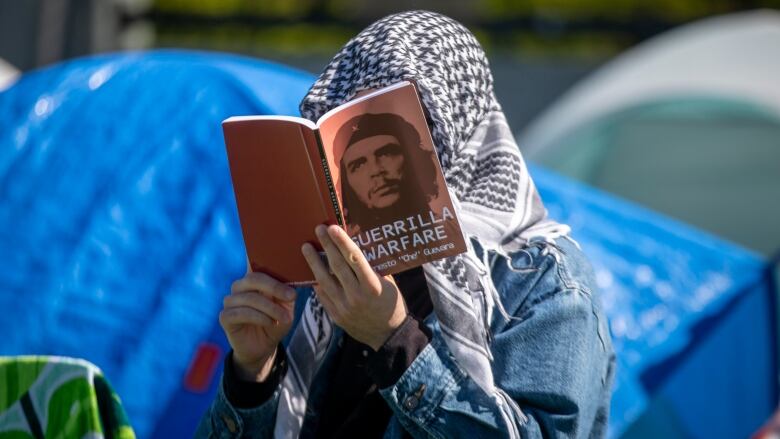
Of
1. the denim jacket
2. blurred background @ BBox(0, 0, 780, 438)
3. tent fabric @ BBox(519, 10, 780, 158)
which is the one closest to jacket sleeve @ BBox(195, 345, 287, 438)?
the denim jacket

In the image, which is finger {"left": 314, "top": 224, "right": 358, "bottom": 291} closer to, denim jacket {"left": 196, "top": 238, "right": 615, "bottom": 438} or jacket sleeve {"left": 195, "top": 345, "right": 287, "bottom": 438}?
denim jacket {"left": 196, "top": 238, "right": 615, "bottom": 438}

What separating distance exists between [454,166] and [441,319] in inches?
8.8

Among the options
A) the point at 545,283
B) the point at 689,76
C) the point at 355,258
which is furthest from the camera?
the point at 689,76

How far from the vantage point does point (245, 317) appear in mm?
1289

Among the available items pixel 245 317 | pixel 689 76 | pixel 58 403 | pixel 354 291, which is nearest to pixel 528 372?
pixel 354 291

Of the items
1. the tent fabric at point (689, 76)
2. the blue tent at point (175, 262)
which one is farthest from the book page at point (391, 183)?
the tent fabric at point (689, 76)

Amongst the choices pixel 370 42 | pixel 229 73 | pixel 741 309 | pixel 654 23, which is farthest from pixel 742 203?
pixel 654 23

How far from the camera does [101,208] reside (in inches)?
93.4

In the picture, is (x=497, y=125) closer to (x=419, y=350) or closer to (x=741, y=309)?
(x=419, y=350)

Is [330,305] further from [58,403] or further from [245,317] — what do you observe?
[58,403]

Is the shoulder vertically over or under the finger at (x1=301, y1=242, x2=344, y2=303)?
under

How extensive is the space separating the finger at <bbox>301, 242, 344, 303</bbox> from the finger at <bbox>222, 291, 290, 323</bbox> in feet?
0.29

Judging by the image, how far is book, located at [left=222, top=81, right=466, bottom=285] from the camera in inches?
48.2

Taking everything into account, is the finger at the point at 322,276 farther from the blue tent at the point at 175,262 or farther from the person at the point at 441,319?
the blue tent at the point at 175,262
